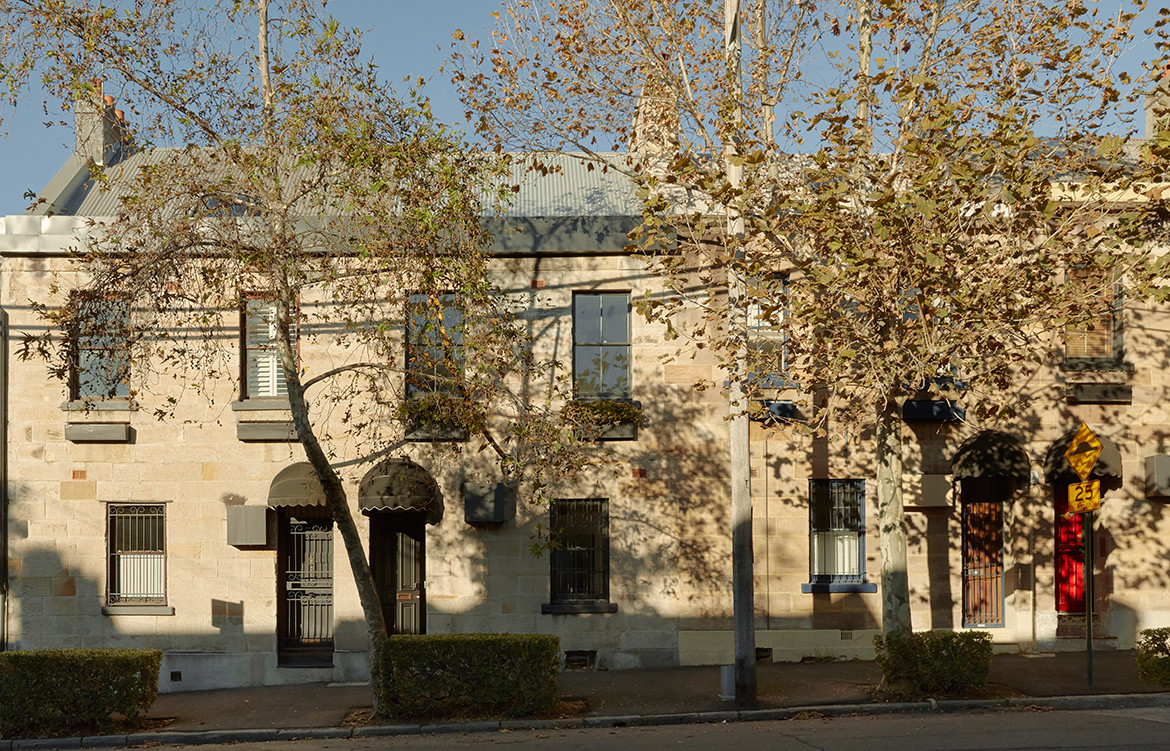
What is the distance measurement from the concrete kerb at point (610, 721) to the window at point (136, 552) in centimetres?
396

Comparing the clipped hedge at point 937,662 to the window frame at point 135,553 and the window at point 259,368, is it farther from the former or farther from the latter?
the window frame at point 135,553

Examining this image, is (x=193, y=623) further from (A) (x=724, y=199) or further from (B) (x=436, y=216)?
(A) (x=724, y=199)

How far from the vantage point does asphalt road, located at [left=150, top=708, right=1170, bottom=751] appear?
10148 mm

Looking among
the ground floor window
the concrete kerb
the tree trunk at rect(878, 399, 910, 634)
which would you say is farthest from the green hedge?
the ground floor window

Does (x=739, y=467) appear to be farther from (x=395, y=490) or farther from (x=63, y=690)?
(x=63, y=690)

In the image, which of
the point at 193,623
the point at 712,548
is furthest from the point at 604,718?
the point at 193,623

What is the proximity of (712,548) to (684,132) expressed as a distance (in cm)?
620

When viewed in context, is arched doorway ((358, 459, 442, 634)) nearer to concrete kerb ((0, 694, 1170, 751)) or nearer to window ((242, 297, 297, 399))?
window ((242, 297, 297, 399))

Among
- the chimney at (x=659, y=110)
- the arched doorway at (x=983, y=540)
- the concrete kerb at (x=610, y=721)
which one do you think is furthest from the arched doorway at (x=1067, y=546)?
the chimney at (x=659, y=110)

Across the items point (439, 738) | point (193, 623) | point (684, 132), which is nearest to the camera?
point (439, 738)

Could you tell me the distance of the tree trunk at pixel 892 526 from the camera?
42.7 feet

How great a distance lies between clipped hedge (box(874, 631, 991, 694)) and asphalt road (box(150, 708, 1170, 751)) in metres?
0.54

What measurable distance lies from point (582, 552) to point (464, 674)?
413 centimetres

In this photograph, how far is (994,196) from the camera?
11.6m
